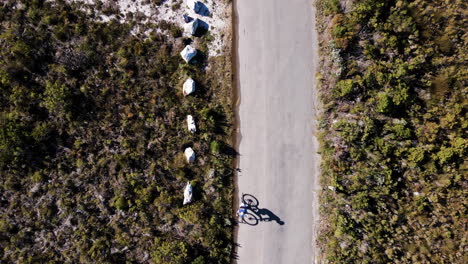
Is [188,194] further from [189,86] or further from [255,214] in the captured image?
[189,86]

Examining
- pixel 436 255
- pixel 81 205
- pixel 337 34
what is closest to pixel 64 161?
pixel 81 205

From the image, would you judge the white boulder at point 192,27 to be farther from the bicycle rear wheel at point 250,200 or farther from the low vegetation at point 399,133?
the bicycle rear wheel at point 250,200

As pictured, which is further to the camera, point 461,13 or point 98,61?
point 98,61

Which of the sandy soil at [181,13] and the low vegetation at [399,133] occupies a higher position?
the sandy soil at [181,13]

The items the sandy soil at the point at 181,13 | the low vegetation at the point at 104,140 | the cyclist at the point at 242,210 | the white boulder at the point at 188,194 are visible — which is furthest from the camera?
the sandy soil at the point at 181,13

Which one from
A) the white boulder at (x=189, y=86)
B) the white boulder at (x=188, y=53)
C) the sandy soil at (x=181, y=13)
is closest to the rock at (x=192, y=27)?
the sandy soil at (x=181, y=13)

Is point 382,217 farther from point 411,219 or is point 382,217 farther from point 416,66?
point 416,66
